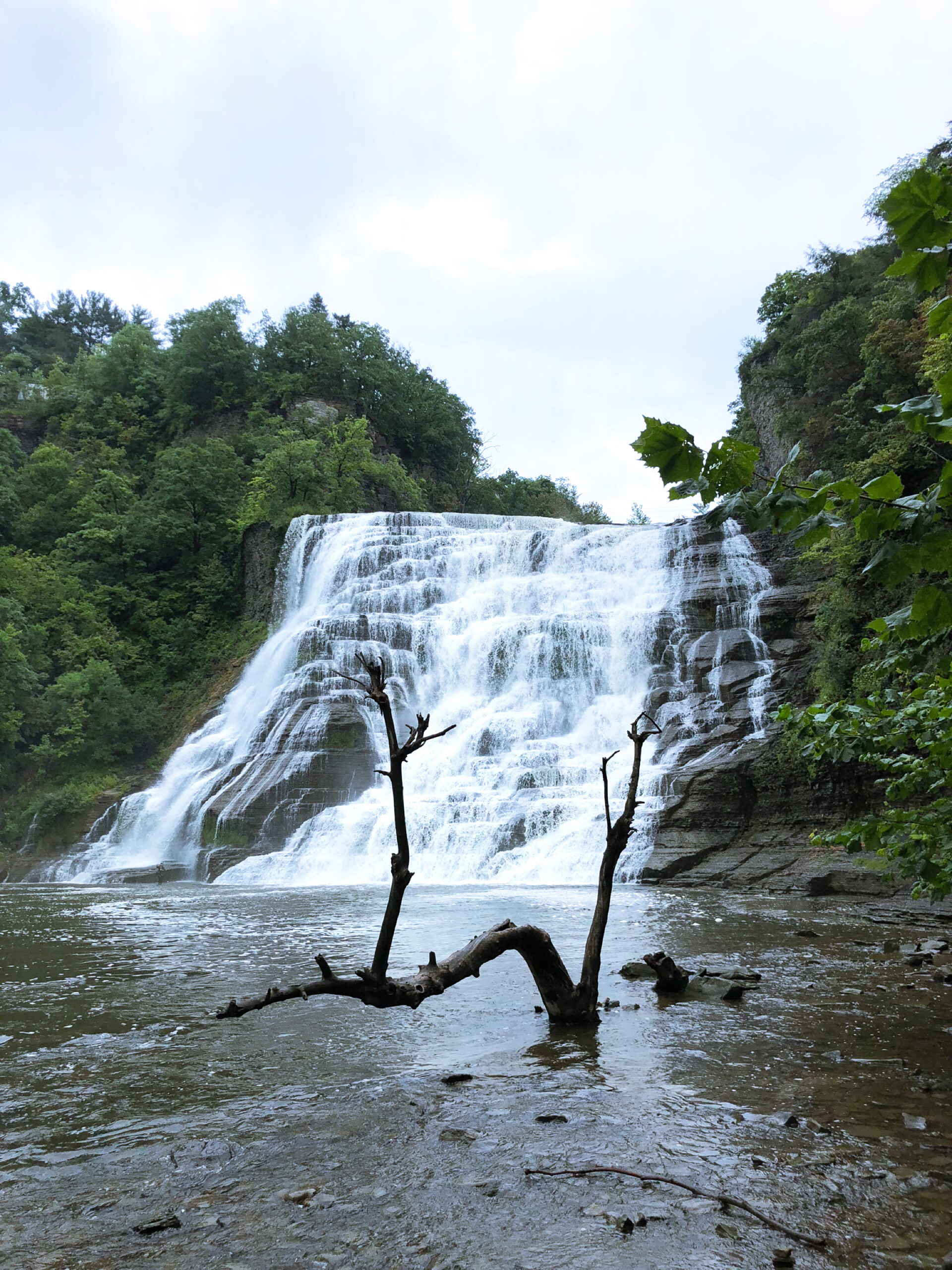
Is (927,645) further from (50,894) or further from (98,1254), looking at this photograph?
(50,894)

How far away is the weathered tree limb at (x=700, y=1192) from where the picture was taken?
2.54 meters

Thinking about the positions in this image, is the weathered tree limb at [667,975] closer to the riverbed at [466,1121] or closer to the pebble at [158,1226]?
the riverbed at [466,1121]

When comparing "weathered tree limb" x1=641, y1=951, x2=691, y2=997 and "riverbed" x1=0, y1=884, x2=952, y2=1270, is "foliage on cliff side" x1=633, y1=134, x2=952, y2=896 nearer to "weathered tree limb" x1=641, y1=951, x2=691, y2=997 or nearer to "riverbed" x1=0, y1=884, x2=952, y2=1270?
"riverbed" x1=0, y1=884, x2=952, y2=1270

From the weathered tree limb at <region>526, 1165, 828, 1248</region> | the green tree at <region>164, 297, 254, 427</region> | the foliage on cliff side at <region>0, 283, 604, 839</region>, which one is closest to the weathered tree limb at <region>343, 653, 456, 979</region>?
the weathered tree limb at <region>526, 1165, 828, 1248</region>

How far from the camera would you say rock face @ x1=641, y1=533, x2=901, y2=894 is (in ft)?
49.6

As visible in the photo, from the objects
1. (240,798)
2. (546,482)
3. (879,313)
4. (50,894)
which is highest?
(546,482)

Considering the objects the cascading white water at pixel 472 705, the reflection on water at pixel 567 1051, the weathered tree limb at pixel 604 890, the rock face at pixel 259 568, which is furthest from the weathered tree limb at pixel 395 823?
the rock face at pixel 259 568

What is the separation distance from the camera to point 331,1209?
2824 mm

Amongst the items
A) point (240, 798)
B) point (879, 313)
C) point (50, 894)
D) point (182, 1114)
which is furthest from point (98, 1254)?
point (879, 313)

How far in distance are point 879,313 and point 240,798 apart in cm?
2196

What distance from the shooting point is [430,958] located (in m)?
3.84

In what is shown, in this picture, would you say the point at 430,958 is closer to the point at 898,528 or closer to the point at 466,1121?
the point at 466,1121

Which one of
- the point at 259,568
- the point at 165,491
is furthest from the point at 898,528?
the point at 165,491

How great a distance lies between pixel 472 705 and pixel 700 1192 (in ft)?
70.8
